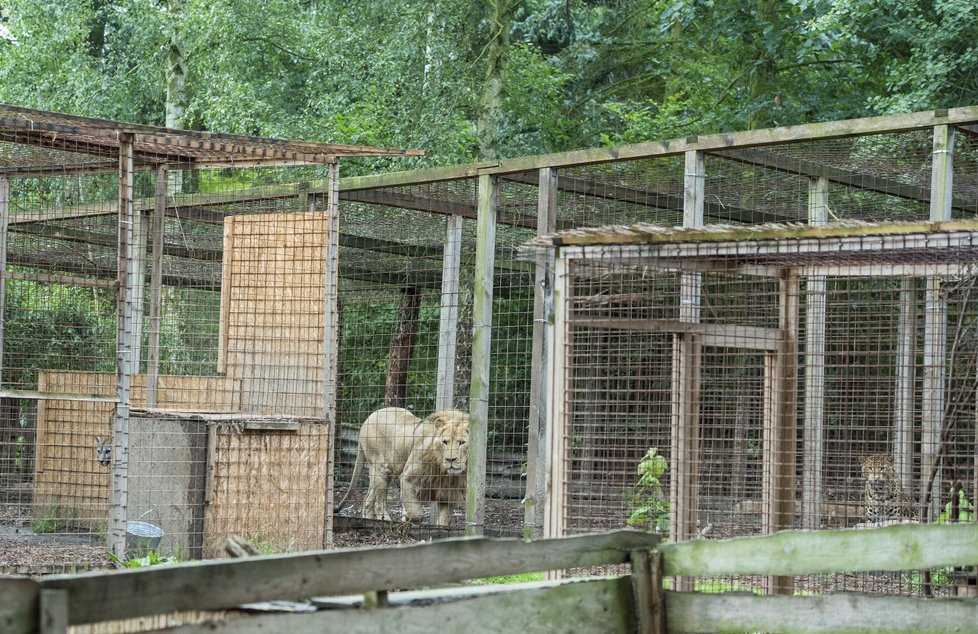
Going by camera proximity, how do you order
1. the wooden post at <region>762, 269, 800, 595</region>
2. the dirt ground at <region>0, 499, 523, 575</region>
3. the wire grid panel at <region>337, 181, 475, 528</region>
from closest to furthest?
the wooden post at <region>762, 269, 800, 595</region> < the dirt ground at <region>0, 499, 523, 575</region> < the wire grid panel at <region>337, 181, 475, 528</region>

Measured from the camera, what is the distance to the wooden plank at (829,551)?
412 centimetres

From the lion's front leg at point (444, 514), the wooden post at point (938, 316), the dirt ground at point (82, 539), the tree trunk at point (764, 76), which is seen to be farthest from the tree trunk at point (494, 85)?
the wooden post at point (938, 316)

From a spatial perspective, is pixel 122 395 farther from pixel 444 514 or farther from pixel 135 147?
pixel 444 514

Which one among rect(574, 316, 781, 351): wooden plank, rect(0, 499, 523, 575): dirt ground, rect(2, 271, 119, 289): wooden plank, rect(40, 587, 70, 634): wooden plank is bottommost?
rect(0, 499, 523, 575): dirt ground

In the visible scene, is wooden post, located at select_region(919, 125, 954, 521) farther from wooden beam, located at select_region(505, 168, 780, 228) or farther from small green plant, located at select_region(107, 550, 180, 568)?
small green plant, located at select_region(107, 550, 180, 568)

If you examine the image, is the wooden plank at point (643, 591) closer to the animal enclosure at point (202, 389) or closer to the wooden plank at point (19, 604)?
the wooden plank at point (19, 604)

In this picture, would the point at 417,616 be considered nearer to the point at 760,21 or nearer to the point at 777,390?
the point at 777,390

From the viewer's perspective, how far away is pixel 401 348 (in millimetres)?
16406

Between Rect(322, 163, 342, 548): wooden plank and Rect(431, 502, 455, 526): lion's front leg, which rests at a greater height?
Rect(322, 163, 342, 548): wooden plank

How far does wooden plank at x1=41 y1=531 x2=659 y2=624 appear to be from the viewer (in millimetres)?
2969

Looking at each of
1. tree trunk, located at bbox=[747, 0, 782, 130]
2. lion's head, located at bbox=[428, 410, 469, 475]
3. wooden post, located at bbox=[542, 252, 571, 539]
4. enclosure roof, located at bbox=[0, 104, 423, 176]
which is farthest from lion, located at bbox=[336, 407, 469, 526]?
tree trunk, located at bbox=[747, 0, 782, 130]

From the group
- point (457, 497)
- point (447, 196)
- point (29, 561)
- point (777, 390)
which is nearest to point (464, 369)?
point (457, 497)

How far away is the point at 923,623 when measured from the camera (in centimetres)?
418

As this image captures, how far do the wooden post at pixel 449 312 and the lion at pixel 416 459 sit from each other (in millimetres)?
264
